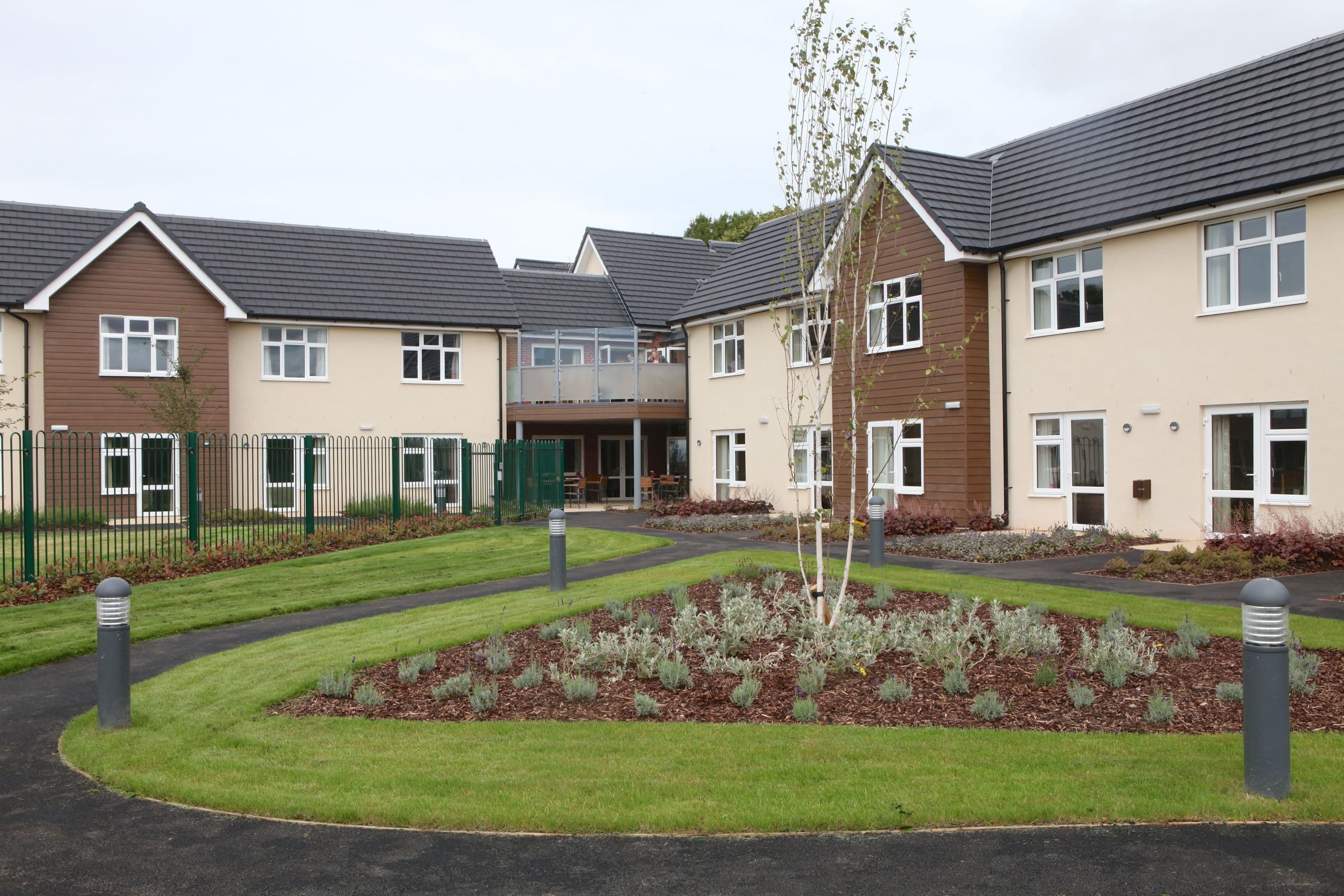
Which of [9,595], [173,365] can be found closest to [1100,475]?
[9,595]

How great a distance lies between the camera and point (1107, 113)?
74.3ft

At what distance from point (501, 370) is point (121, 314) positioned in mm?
10500

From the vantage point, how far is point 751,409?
29.5 metres

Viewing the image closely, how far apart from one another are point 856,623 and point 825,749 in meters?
3.09

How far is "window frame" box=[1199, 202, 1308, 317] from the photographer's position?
16.7m

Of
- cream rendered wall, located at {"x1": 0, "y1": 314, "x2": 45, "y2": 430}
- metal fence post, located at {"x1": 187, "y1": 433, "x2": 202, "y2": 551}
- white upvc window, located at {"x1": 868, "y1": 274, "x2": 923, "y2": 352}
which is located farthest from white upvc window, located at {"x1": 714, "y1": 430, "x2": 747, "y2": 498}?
cream rendered wall, located at {"x1": 0, "y1": 314, "x2": 45, "y2": 430}

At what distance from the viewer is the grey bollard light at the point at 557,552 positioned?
1344cm

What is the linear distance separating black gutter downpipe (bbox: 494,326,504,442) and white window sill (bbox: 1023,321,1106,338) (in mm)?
16777

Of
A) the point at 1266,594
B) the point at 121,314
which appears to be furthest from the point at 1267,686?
the point at 121,314

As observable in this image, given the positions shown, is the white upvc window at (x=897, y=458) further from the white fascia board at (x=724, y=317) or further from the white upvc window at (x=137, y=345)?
the white upvc window at (x=137, y=345)

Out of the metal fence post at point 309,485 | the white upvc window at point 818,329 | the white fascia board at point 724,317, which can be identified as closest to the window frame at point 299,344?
the white fascia board at point 724,317

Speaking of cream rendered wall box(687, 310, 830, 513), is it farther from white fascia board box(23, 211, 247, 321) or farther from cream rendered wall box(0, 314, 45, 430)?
cream rendered wall box(0, 314, 45, 430)

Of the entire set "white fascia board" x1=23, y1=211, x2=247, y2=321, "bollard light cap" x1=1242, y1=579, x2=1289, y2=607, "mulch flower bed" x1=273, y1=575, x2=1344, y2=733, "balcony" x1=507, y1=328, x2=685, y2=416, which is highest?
"white fascia board" x1=23, y1=211, x2=247, y2=321

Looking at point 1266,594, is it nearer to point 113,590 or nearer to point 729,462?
point 113,590
